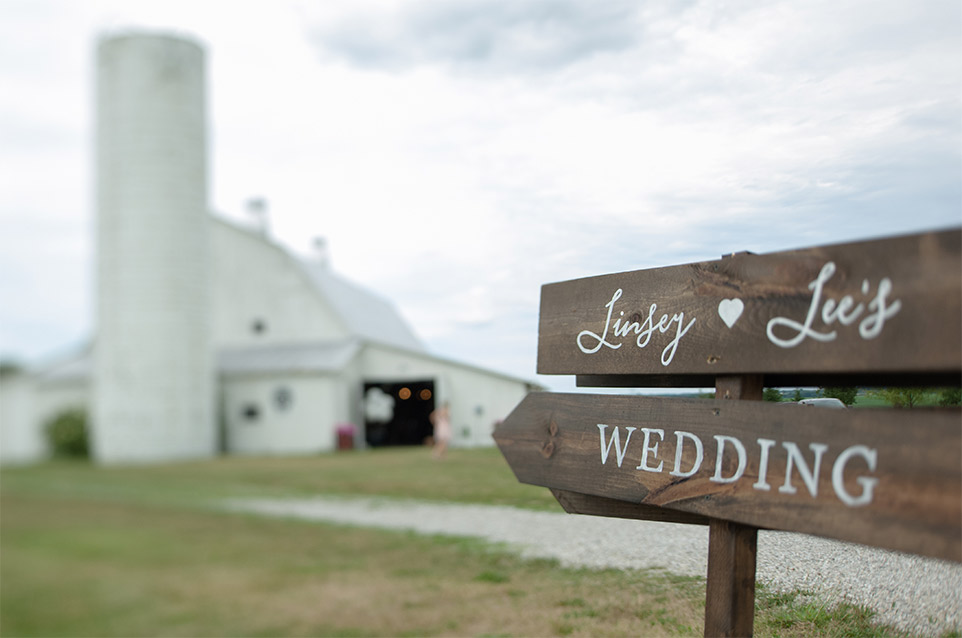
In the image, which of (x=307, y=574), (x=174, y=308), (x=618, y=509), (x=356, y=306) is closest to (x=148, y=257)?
(x=174, y=308)

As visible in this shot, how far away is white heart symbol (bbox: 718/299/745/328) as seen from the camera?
1.30m

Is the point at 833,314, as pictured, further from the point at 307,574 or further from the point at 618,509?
the point at 307,574

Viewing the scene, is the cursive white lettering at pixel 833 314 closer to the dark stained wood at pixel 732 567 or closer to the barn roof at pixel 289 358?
the dark stained wood at pixel 732 567

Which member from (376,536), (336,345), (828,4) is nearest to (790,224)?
(828,4)

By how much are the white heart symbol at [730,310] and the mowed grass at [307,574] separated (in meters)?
0.95

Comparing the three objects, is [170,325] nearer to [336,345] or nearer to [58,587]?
[336,345]

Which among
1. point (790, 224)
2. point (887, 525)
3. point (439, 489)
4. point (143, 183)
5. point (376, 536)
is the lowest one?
point (376, 536)

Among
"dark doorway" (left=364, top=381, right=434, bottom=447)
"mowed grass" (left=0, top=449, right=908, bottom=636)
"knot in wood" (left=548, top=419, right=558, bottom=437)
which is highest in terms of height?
"knot in wood" (left=548, top=419, right=558, bottom=437)

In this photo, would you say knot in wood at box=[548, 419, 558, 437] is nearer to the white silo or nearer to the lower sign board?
the lower sign board

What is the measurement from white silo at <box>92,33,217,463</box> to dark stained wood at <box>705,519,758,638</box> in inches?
450

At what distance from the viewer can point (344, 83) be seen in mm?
3725

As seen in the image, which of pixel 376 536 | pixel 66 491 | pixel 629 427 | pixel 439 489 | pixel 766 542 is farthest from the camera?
pixel 66 491

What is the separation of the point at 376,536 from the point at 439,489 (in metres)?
0.80

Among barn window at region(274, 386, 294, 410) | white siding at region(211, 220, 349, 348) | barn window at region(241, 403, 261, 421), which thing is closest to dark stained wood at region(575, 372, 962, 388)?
white siding at region(211, 220, 349, 348)
